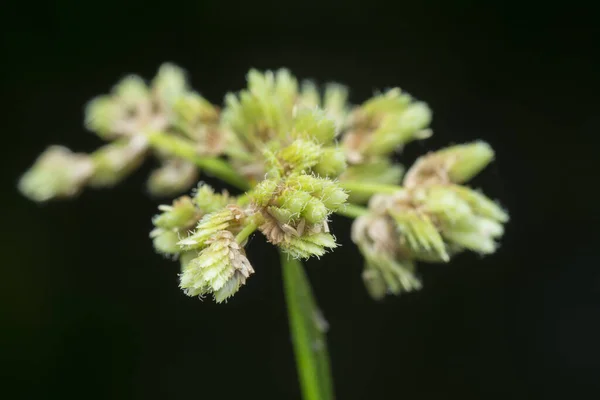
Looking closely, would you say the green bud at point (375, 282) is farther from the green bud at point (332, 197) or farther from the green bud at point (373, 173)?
the green bud at point (332, 197)

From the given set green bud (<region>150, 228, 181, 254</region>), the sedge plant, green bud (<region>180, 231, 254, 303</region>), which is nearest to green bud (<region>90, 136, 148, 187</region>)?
the sedge plant

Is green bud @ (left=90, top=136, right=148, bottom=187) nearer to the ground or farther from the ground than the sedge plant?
farther from the ground

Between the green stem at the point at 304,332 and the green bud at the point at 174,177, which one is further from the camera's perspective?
the green bud at the point at 174,177

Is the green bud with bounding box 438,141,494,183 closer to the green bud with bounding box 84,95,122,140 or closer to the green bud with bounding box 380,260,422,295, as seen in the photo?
the green bud with bounding box 380,260,422,295

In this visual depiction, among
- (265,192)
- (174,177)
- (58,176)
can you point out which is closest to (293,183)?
(265,192)

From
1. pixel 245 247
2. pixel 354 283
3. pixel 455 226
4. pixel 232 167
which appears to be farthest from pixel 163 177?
pixel 354 283

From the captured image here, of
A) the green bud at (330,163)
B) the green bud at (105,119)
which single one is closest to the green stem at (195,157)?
the green bud at (105,119)
